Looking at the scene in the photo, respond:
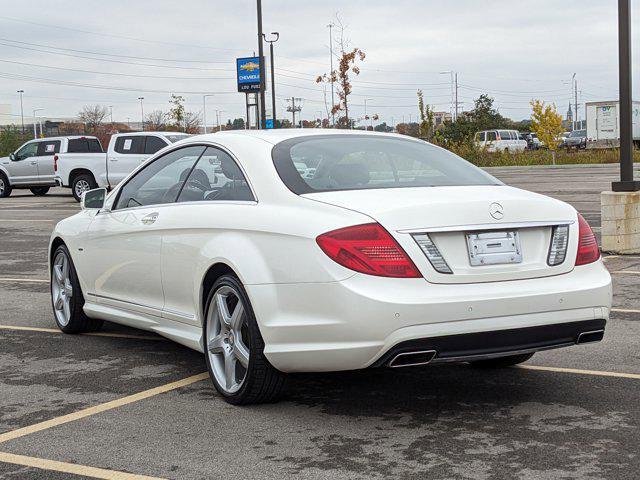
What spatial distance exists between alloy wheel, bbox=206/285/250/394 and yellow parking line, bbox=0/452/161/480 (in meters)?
1.16

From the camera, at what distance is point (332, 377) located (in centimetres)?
623

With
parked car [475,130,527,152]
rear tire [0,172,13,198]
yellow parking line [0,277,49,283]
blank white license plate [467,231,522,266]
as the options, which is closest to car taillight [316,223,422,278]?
blank white license plate [467,231,522,266]

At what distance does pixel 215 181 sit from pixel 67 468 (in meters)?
2.21

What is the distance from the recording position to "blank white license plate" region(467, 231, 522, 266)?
4949mm

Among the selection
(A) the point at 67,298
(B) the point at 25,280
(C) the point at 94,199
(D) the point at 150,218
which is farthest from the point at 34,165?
(D) the point at 150,218

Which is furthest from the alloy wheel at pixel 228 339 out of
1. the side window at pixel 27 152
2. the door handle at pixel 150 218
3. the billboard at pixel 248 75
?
the billboard at pixel 248 75

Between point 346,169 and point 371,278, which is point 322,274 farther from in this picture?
point 346,169

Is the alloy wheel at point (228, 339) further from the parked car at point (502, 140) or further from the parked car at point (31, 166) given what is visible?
the parked car at point (502, 140)

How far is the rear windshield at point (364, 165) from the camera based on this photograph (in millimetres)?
5520

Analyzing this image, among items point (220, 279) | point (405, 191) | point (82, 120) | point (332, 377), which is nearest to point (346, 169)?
point (405, 191)

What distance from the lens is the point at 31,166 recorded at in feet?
108

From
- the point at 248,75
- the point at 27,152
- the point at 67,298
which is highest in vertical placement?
the point at 248,75

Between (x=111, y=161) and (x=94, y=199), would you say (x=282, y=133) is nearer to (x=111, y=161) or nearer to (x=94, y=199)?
(x=94, y=199)

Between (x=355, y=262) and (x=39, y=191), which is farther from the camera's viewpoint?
(x=39, y=191)
